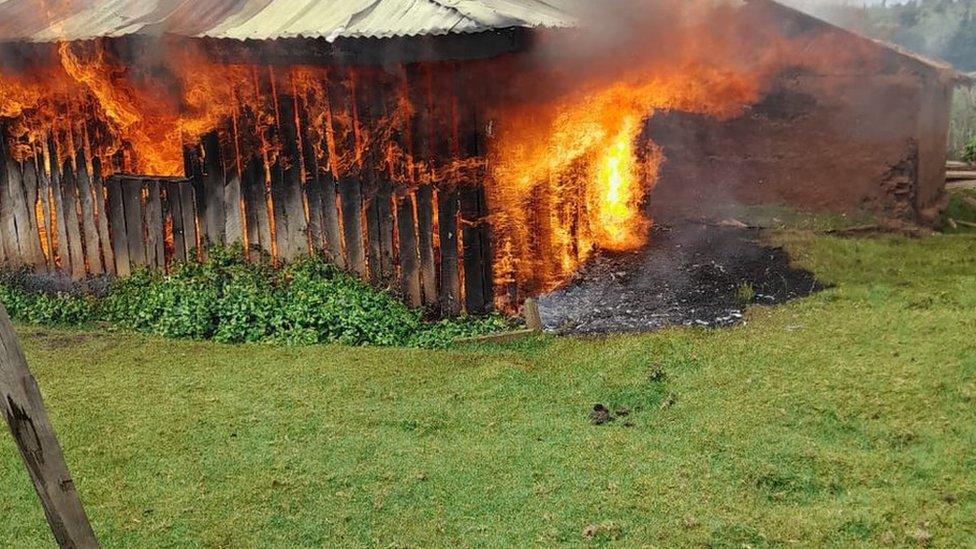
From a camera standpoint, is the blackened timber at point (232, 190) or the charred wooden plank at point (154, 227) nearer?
the blackened timber at point (232, 190)

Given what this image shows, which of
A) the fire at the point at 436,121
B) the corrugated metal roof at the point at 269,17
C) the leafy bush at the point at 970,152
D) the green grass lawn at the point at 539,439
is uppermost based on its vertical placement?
the corrugated metal roof at the point at 269,17

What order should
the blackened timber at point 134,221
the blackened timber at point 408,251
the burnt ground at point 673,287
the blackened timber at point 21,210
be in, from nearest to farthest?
the burnt ground at point 673,287 → the blackened timber at point 408,251 → the blackened timber at point 134,221 → the blackened timber at point 21,210

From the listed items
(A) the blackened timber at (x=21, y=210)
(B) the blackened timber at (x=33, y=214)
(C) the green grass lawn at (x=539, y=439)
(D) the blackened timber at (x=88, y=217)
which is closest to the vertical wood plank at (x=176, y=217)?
(D) the blackened timber at (x=88, y=217)

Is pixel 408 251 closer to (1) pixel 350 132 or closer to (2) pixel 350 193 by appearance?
(2) pixel 350 193

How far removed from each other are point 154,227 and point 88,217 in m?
1.18

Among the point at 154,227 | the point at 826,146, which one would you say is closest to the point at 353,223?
the point at 154,227

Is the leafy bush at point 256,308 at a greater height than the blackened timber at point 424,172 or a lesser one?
lesser

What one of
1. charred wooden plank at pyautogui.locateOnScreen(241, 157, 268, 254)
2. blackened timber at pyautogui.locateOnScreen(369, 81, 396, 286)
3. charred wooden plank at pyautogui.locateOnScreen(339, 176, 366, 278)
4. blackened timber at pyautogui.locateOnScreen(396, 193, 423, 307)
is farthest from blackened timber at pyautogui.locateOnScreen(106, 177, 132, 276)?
blackened timber at pyautogui.locateOnScreen(396, 193, 423, 307)

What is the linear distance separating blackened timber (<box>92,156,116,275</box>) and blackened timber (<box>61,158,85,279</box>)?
1.18 feet

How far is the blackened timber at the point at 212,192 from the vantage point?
1011 cm

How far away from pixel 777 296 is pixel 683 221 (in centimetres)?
416

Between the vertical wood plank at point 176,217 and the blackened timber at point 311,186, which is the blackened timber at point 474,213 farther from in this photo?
the vertical wood plank at point 176,217

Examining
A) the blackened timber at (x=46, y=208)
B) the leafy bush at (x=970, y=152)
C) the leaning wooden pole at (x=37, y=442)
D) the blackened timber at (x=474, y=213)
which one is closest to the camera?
the leaning wooden pole at (x=37, y=442)

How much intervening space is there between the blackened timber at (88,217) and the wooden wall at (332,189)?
0.06 ft
